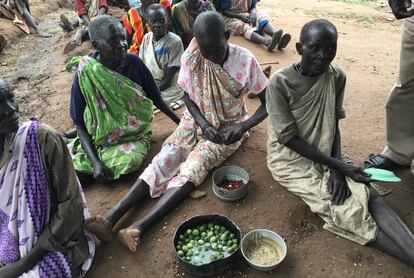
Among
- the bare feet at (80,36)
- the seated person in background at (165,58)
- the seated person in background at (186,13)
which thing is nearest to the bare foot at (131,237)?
the seated person in background at (165,58)

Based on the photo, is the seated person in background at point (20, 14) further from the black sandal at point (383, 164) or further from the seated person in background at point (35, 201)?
the black sandal at point (383, 164)

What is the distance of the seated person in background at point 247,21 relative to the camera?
20.2 feet

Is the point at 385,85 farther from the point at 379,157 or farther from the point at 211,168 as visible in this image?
the point at 211,168

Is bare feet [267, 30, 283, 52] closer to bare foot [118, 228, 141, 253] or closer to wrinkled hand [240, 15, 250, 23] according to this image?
wrinkled hand [240, 15, 250, 23]

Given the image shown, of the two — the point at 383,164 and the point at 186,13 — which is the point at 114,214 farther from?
the point at 186,13

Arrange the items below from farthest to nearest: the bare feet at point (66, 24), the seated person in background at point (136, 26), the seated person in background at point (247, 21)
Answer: the bare feet at point (66, 24), the seated person in background at point (247, 21), the seated person in background at point (136, 26)

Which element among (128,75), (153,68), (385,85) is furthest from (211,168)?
(385,85)

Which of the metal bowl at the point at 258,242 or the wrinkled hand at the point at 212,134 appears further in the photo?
the wrinkled hand at the point at 212,134

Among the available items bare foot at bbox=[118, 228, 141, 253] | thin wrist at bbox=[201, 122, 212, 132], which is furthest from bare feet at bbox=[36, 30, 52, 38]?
bare foot at bbox=[118, 228, 141, 253]

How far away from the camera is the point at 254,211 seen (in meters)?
2.85

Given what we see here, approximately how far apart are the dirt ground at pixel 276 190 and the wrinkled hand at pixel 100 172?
0.53ft

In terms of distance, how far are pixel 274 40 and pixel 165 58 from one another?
1953mm

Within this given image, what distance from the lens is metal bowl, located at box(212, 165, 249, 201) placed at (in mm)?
2865

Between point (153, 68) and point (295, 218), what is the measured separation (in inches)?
108
